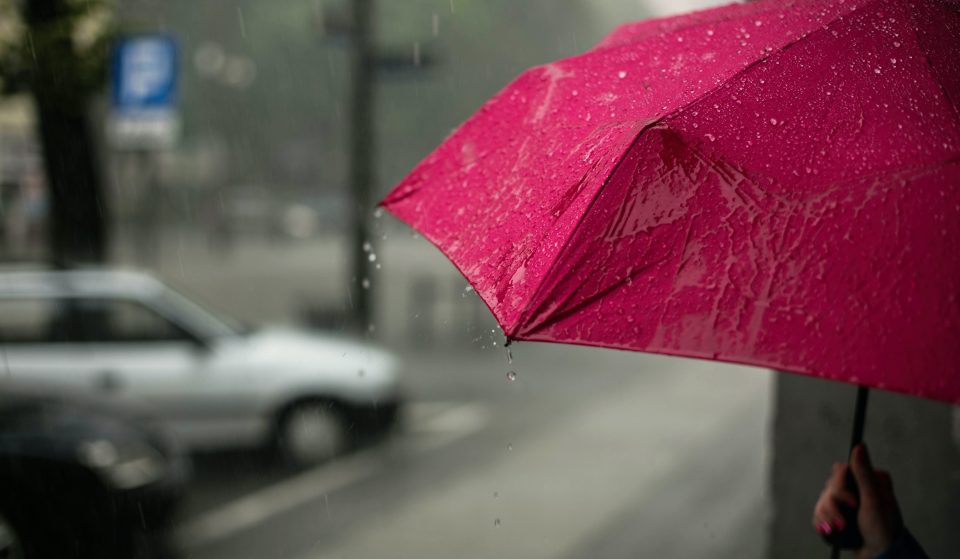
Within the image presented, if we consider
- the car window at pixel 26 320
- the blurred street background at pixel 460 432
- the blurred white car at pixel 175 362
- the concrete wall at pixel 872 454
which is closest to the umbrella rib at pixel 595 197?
the blurred street background at pixel 460 432

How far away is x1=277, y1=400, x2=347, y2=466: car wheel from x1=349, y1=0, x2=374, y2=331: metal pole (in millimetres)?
2681

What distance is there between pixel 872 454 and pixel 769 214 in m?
2.08

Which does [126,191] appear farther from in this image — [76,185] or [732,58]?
[732,58]

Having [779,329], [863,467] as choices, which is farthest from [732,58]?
[863,467]

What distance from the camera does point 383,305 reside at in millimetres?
18766

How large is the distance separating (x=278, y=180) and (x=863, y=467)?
56.0 meters

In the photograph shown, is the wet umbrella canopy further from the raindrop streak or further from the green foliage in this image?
the raindrop streak

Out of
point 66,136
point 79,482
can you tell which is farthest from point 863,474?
point 66,136

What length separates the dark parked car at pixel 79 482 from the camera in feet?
16.1

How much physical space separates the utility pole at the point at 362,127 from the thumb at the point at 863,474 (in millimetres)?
8535

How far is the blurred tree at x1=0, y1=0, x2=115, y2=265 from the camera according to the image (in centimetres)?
791

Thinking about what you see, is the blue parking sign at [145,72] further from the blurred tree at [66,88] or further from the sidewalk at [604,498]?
the sidewalk at [604,498]

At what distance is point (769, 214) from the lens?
1.53 metres

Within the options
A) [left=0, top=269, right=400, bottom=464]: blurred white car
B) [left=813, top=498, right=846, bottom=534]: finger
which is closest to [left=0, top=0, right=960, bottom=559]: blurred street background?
[left=0, top=269, right=400, bottom=464]: blurred white car
